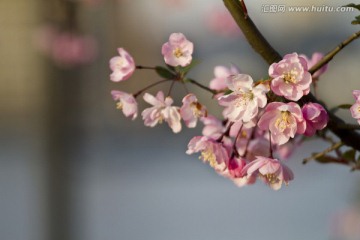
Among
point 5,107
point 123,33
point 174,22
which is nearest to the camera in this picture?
point 174,22

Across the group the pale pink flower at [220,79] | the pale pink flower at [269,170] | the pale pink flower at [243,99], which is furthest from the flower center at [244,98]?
the pale pink flower at [220,79]

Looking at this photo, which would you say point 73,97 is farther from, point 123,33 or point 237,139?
point 123,33

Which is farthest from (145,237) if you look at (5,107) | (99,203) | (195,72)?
(5,107)

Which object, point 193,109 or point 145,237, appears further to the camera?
point 145,237

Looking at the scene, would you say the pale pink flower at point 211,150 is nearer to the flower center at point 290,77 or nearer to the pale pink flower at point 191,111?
the pale pink flower at point 191,111

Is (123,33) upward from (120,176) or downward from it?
upward

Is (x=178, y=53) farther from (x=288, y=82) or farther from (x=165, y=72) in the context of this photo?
(x=288, y=82)

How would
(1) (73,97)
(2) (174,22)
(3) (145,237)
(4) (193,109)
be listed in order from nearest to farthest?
1. (4) (193,109)
2. (1) (73,97)
3. (3) (145,237)
4. (2) (174,22)
